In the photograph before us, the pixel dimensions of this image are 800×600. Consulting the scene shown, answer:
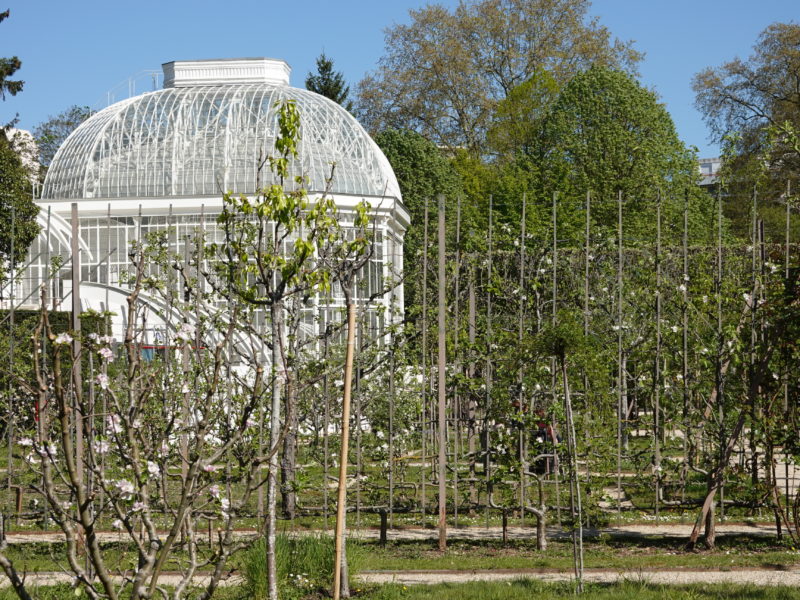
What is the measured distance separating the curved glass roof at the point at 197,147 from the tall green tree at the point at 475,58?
52.8ft

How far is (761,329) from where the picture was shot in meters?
10.0

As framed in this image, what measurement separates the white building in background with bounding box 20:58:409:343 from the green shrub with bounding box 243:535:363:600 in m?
14.9

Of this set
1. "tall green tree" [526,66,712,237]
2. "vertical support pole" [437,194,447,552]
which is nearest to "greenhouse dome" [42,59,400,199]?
"tall green tree" [526,66,712,237]

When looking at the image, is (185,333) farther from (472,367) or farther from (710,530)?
(472,367)

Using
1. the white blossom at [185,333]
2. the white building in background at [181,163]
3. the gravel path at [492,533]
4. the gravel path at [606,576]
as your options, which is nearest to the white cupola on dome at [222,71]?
the white building in background at [181,163]

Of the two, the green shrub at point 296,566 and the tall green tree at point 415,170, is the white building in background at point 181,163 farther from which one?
the green shrub at point 296,566

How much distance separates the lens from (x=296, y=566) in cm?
710

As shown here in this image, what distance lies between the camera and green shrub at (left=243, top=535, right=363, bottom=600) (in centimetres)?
684

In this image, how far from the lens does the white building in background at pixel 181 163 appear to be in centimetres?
2280

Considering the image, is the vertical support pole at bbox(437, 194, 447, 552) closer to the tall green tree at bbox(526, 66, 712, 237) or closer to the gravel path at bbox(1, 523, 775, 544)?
the gravel path at bbox(1, 523, 775, 544)

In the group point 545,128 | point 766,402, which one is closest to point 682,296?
point 766,402

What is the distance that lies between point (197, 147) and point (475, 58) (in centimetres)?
2030

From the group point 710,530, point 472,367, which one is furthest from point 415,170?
point 710,530

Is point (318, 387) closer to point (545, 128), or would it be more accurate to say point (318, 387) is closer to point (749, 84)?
point (545, 128)
